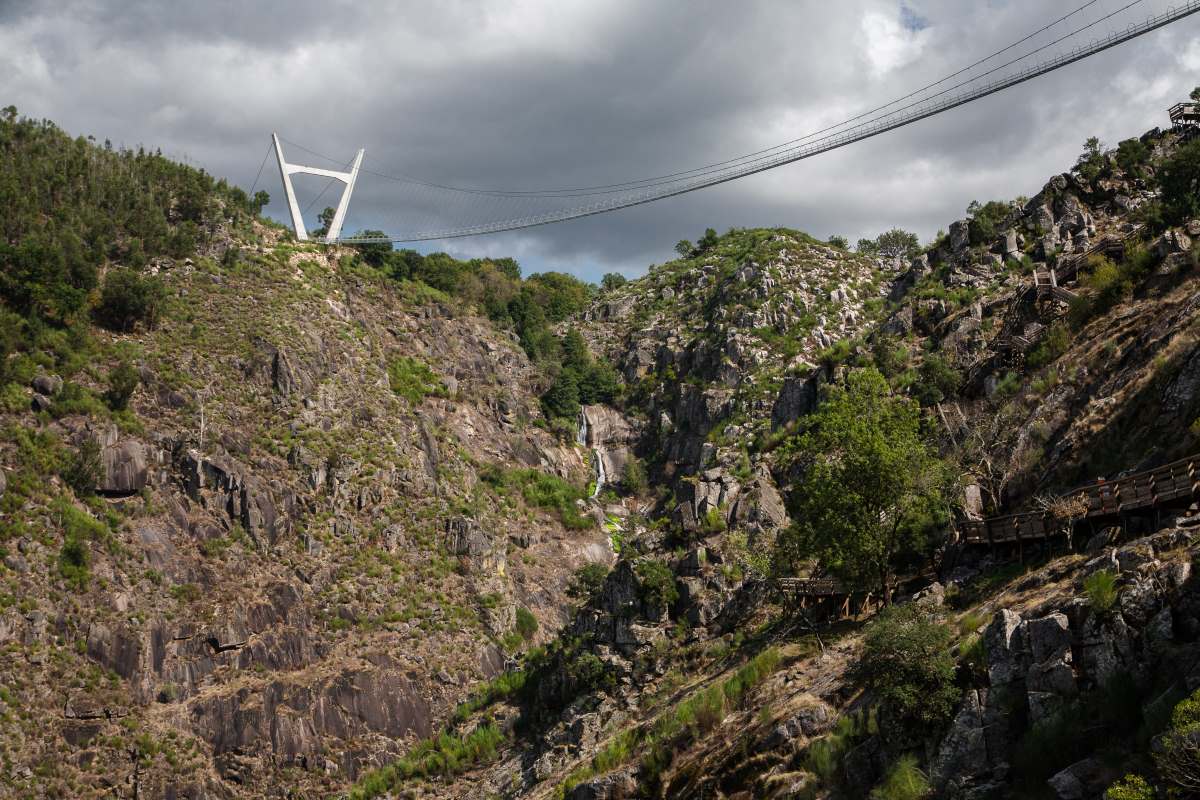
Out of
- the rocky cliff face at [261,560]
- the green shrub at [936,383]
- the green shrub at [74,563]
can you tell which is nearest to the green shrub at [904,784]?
the green shrub at [936,383]

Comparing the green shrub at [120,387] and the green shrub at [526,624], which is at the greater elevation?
the green shrub at [120,387]

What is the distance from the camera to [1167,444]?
2638cm

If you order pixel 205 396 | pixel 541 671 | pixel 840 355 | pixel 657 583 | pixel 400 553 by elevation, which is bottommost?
pixel 541 671

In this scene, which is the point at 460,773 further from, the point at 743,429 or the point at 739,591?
the point at 743,429

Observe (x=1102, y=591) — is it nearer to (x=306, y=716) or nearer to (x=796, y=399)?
(x=796, y=399)

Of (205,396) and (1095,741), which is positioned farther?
(205,396)

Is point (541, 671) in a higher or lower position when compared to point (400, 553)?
lower

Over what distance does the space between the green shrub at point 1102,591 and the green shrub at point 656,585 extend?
26.6 metres

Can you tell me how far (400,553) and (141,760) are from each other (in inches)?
816

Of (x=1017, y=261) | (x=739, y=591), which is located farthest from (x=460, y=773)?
(x=1017, y=261)

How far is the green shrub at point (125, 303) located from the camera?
208 feet

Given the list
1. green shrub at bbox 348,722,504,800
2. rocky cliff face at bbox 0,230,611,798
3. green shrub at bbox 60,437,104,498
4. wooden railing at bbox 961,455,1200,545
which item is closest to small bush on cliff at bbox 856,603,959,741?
wooden railing at bbox 961,455,1200,545

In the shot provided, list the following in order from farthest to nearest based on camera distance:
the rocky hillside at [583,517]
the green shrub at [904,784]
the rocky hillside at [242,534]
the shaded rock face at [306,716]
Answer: the shaded rock face at [306,716]
the rocky hillside at [242,534]
the rocky hillside at [583,517]
the green shrub at [904,784]

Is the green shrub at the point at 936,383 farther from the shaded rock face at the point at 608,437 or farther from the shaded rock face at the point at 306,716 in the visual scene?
the shaded rock face at the point at 608,437
